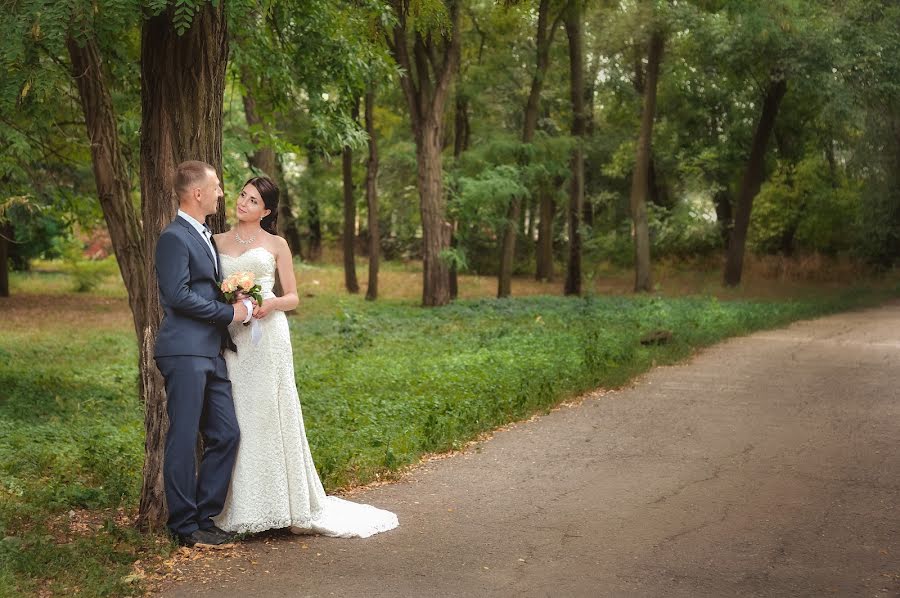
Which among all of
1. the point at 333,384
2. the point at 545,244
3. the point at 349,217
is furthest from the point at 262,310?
the point at 545,244

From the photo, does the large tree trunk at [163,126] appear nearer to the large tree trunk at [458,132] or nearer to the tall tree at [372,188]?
the tall tree at [372,188]

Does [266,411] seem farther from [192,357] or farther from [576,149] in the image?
[576,149]

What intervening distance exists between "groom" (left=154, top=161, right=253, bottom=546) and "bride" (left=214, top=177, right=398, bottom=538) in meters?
0.13

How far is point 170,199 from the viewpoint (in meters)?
6.59

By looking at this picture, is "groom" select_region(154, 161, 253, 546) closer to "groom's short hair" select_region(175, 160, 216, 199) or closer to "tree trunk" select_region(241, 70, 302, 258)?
"groom's short hair" select_region(175, 160, 216, 199)

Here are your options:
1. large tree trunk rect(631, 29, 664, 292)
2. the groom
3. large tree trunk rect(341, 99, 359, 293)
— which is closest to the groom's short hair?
the groom

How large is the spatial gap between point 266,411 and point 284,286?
2.71 feet

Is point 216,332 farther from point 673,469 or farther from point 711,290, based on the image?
point 711,290

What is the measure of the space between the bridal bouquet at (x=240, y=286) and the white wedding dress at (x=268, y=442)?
0.20m

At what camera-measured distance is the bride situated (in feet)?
21.1

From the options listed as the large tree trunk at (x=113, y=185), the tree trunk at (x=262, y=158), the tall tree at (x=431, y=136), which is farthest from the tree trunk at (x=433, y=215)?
the large tree trunk at (x=113, y=185)

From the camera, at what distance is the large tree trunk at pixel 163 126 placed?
6543 mm

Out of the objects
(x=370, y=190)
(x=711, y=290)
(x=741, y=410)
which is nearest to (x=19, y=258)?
(x=370, y=190)

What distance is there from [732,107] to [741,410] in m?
29.4
